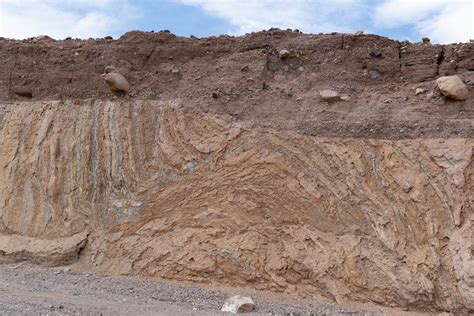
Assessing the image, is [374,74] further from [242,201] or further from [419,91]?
[242,201]

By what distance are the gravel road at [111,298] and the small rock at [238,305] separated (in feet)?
0.31

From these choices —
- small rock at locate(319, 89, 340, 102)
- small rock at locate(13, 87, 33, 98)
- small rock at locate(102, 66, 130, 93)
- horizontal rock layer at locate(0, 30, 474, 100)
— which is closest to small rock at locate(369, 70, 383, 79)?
horizontal rock layer at locate(0, 30, 474, 100)

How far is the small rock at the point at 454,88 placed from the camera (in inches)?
335

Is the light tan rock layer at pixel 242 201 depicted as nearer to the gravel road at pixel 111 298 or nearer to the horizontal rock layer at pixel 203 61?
the gravel road at pixel 111 298

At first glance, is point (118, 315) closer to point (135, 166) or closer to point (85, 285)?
point (85, 285)

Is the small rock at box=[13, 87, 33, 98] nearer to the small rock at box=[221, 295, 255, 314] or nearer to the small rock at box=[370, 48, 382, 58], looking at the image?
the small rock at box=[221, 295, 255, 314]

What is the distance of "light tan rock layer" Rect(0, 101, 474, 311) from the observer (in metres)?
7.75

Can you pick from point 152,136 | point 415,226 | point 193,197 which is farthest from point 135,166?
point 415,226

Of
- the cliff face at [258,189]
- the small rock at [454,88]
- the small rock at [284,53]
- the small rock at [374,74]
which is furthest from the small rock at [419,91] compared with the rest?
the small rock at [284,53]

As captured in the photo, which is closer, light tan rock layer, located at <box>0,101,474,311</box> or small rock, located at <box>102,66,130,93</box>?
light tan rock layer, located at <box>0,101,474,311</box>

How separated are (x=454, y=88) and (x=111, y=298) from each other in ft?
19.1

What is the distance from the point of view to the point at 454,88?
27.9 ft

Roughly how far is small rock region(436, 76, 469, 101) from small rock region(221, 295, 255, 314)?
4.34m

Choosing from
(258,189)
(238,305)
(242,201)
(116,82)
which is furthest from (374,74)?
(238,305)
